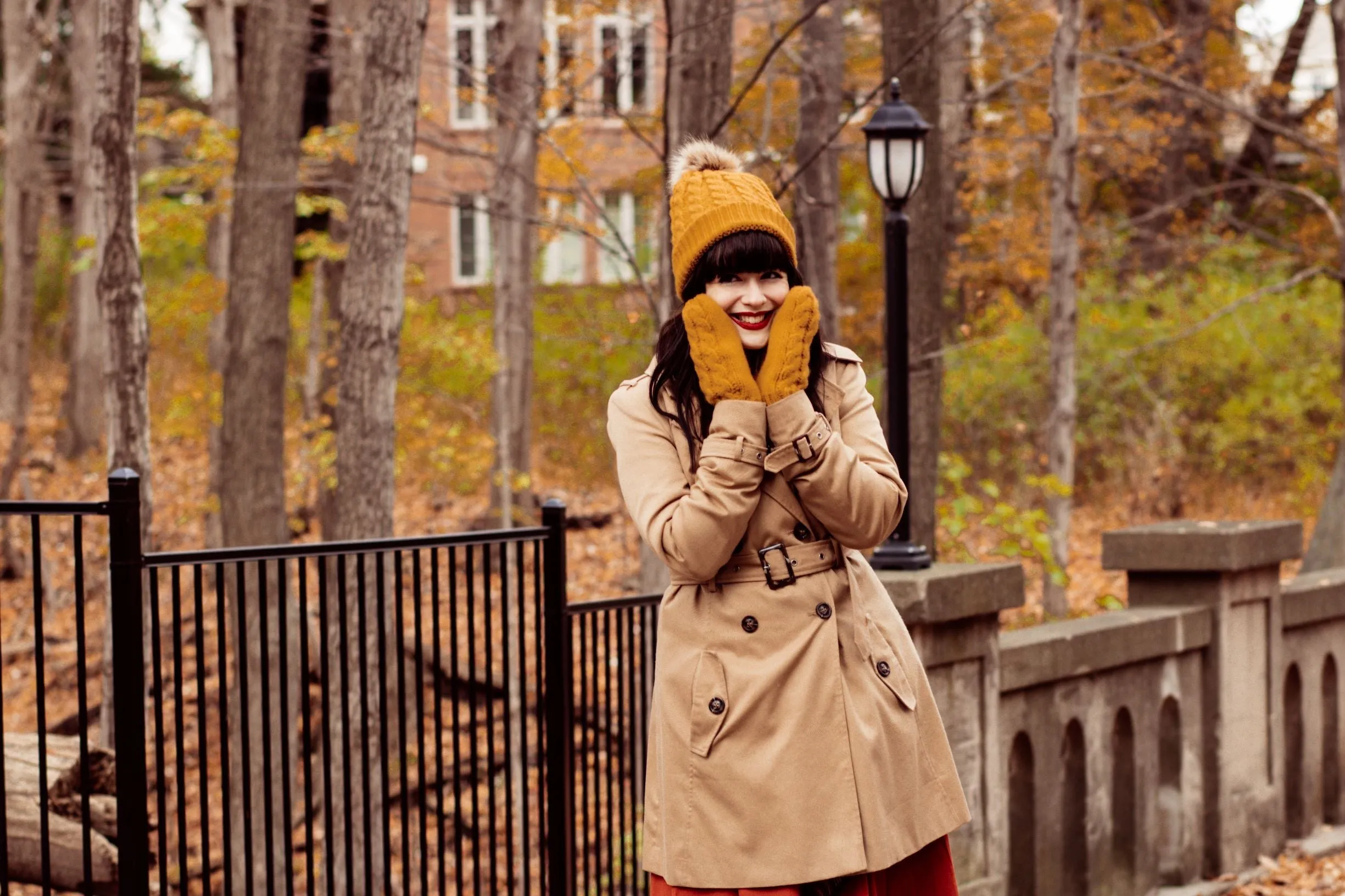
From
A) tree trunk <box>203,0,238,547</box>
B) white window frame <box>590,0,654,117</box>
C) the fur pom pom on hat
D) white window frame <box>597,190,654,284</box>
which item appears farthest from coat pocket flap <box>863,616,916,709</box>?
tree trunk <box>203,0,238,547</box>

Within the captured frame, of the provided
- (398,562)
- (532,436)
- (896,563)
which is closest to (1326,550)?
(896,563)

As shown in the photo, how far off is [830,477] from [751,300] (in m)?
0.42

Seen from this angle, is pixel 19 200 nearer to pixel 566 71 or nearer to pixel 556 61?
pixel 556 61

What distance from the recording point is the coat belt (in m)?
3.24

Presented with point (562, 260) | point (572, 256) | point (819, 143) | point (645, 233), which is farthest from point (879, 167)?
point (572, 256)

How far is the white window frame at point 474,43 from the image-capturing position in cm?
1745

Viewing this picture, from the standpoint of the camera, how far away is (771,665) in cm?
319

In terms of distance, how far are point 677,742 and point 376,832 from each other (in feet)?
24.3

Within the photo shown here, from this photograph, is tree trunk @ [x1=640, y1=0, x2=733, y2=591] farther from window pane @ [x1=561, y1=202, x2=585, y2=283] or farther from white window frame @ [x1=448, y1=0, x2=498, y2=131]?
window pane @ [x1=561, y1=202, x2=585, y2=283]

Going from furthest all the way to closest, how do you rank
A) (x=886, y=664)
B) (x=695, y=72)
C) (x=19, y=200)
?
(x=19, y=200) < (x=695, y=72) < (x=886, y=664)

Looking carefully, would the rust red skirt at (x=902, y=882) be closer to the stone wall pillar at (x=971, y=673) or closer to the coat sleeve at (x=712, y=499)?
the coat sleeve at (x=712, y=499)

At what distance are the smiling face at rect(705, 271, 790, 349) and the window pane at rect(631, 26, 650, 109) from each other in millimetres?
9319

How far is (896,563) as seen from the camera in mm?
5383

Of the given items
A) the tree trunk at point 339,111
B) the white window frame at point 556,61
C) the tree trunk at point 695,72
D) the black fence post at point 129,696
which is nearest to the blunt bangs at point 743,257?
the black fence post at point 129,696
